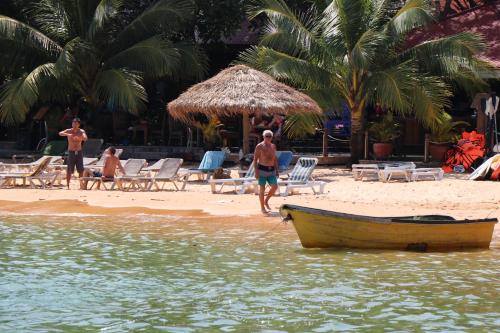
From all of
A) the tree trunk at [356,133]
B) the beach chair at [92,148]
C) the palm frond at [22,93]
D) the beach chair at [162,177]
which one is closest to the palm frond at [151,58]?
the palm frond at [22,93]

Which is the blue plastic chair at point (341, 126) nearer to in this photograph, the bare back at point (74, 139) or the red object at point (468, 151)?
the red object at point (468, 151)

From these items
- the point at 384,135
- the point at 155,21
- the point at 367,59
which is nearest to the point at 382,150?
the point at 384,135

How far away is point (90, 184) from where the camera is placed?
21016mm

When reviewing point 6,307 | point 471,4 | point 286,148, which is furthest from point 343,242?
point 471,4

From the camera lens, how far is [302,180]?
18.6 metres

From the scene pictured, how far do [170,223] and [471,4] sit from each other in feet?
56.6

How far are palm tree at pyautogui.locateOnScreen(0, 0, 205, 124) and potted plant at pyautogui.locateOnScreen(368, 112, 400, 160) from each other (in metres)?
5.40

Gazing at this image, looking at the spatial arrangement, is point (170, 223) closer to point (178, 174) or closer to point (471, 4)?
point (178, 174)

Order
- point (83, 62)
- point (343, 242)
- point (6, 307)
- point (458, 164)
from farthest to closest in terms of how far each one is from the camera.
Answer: point (83, 62) < point (458, 164) < point (343, 242) < point (6, 307)

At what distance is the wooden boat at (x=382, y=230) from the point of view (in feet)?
41.8

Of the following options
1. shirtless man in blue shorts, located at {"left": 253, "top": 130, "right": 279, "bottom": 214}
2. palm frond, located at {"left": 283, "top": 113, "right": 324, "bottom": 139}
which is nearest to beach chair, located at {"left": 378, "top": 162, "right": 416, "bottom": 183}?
palm frond, located at {"left": 283, "top": 113, "right": 324, "bottom": 139}

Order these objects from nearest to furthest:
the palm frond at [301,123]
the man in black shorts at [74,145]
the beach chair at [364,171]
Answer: the man in black shorts at [74,145], the beach chair at [364,171], the palm frond at [301,123]

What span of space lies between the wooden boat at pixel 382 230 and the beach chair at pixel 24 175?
8.95 meters

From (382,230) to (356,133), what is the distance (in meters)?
12.0
